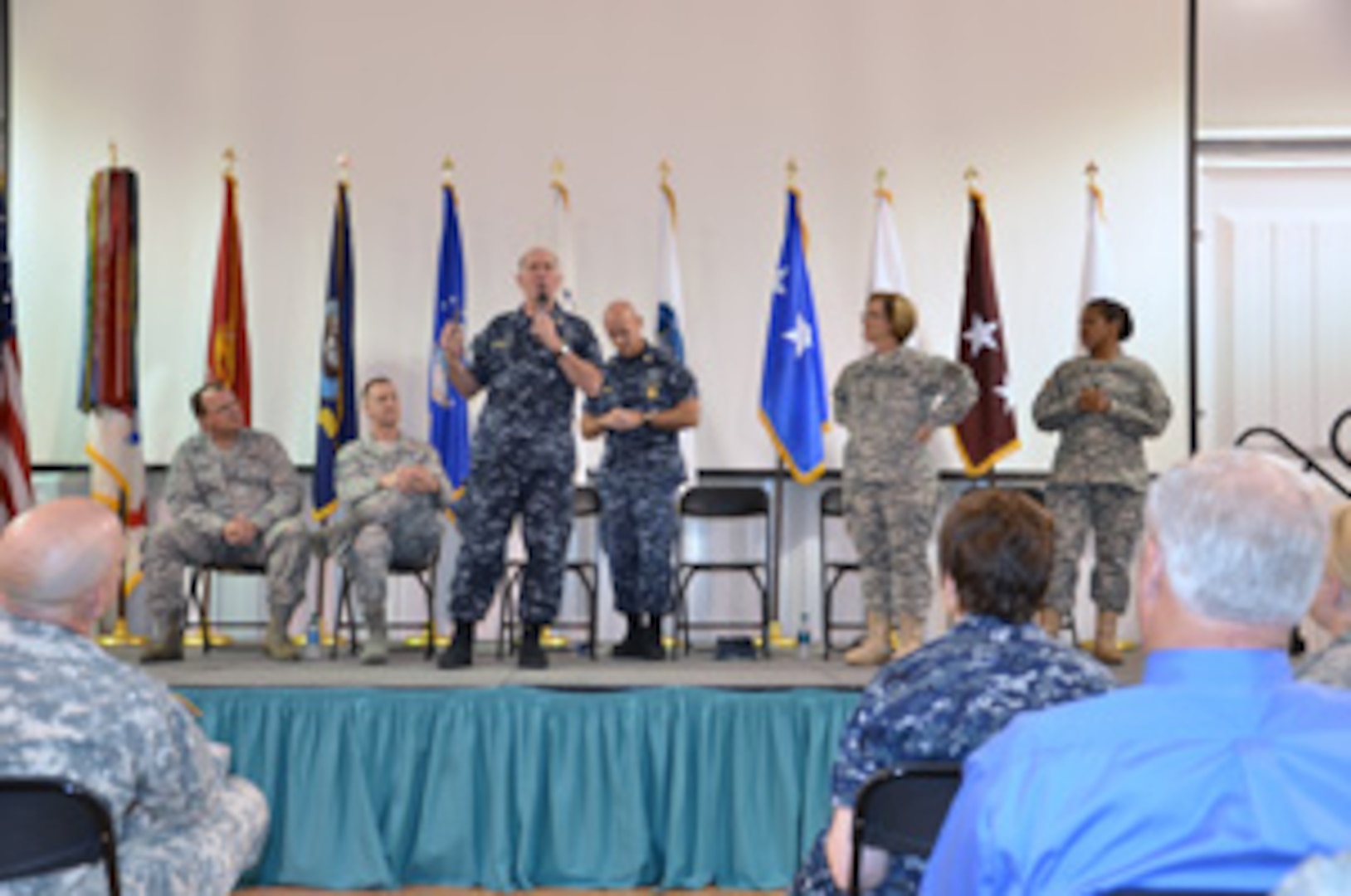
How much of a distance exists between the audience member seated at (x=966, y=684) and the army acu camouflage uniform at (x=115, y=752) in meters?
0.99

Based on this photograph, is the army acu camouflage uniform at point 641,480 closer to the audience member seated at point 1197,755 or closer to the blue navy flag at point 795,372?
the blue navy flag at point 795,372

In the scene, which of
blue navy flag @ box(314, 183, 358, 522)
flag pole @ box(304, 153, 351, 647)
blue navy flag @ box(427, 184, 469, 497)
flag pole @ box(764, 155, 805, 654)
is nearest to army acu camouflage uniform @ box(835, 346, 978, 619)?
flag pole @ box(764, 155, 805, 654)

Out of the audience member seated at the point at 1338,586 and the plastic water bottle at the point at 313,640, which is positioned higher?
the audience member seated at the point at 1338,586

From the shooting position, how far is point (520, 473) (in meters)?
5.29

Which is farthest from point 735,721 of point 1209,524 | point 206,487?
point 1209,524

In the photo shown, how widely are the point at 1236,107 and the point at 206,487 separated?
17.8 ft

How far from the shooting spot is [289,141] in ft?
24.7

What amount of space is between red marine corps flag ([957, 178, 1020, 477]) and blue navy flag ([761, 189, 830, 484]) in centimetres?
67

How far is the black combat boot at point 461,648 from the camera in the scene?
529 centimetres

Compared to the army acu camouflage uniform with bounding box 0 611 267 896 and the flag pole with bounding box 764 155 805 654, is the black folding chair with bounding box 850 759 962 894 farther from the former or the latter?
the flag pole with bounding box 764 155 805 654

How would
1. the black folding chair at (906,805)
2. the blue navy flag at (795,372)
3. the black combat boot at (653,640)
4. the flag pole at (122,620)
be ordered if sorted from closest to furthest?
the black folding chair at (906,805), the black combat boot at (653,640), the flag pole at (122,620), the blue navy flag at (795,372)

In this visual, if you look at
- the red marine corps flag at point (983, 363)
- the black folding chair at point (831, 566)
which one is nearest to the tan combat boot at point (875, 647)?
the black folding chair at point (831, 566)

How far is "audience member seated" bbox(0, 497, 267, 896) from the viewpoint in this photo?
2.14 meters

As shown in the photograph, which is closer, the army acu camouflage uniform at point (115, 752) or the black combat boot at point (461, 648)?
the army acu camouflage uniform at point (115, 752)
